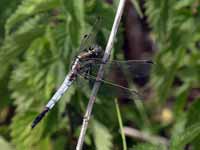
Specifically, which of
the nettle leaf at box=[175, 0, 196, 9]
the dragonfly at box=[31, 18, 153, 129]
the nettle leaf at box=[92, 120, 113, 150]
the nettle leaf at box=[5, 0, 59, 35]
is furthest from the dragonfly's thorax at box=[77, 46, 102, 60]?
the nettle leaf at box=[175, 0, 196, 9]

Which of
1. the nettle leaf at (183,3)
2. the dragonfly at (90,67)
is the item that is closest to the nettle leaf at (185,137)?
the dragonfly at (90,67)

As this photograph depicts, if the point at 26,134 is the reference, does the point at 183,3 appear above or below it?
above

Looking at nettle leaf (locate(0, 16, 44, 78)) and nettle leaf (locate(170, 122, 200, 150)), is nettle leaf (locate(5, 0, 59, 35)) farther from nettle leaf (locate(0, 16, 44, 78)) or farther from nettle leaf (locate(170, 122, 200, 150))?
nettle leaf (locate(170, 122, 200, 150))

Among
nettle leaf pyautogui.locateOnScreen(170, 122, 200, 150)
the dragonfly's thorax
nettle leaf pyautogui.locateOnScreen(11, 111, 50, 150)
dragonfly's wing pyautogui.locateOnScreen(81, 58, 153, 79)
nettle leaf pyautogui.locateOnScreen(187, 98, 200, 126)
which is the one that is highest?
the dragonfly's thorax

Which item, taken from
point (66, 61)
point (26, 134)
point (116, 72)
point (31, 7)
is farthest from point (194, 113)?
point (31, 7)

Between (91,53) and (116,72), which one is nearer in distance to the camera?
(91,53)

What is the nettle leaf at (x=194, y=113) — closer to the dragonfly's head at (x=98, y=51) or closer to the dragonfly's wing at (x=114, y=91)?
the dragonfly's wing at (x=114, y=91)

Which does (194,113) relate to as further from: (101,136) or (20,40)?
(20,40)
